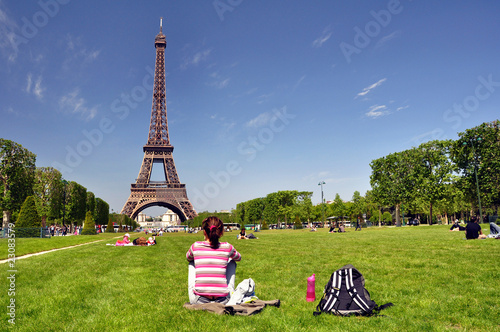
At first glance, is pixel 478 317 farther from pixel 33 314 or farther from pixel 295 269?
pixel 33 314

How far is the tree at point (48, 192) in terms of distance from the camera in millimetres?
55875

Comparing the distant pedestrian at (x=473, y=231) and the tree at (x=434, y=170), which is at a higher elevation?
the tree at (x=434, y=170)

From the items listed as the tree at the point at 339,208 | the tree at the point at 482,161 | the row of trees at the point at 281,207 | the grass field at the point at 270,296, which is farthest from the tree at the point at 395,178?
the grass field at the point at 270,296

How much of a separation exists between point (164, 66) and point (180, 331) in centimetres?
10400

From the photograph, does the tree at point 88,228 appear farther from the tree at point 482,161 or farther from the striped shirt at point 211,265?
the tree at point 482,161

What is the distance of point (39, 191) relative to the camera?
56.6 metres

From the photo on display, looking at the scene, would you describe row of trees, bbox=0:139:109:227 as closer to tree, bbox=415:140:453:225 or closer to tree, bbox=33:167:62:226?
tree, bbox=33:167:62:226

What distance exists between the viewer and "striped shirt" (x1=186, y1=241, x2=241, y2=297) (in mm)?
6125

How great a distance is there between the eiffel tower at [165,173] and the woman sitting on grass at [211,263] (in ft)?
273

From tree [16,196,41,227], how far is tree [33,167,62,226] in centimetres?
2297

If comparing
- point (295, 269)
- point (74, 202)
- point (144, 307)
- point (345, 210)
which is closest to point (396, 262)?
point (295, 269)

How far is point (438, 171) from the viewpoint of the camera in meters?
50.6

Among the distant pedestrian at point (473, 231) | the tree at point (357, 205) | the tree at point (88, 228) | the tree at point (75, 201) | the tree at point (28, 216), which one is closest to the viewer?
the distant pedestrian at point (473, 231)

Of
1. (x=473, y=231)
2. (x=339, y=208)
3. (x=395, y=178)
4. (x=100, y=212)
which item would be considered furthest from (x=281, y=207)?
(x=473, y=231)
